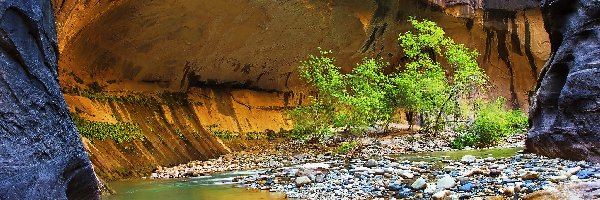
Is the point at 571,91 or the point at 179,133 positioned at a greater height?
the point at 571,91

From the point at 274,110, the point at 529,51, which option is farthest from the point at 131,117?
the point at 529,51

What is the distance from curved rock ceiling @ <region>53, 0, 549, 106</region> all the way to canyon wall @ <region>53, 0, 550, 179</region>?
0.13ft

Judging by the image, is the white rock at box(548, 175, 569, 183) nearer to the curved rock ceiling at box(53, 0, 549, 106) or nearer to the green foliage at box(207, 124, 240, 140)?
the curved rock ceiling at box(53, 0, 549, 106)

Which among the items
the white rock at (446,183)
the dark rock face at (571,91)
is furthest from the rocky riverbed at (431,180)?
the dark rock face at (571,91)

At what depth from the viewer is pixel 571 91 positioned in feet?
22.6

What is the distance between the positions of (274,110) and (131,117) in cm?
755

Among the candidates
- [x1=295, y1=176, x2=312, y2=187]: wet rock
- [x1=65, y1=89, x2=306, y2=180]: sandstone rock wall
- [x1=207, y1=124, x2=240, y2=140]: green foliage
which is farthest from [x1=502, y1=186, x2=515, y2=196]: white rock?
[x1=207, y1=124, x2=240, y2=140]: green foliage

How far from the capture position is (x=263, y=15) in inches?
595

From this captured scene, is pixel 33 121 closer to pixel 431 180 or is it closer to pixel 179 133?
pixel 431 180

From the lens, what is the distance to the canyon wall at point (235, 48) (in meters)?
12.0

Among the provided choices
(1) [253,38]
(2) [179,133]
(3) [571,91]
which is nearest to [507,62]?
(1) [253,38]

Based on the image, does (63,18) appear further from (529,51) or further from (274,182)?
(529,51)

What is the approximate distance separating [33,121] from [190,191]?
371 cm

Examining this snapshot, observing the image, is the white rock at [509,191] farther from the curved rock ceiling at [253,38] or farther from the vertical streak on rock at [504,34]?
the vertical streak on rock at [504,34]
